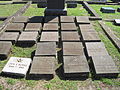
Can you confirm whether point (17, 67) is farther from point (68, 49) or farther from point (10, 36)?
point (10, 36)

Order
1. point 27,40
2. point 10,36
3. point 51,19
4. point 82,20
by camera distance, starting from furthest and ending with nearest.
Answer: point 51,19, point 82,20, point 10,36, point 27,40

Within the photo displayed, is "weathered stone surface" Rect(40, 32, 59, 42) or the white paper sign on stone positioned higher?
"weathered stone surface" Rect(40, 32, 59, 42)

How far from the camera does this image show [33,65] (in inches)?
242

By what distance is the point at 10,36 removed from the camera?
27.5 feet

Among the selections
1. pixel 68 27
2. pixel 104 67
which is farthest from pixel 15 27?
pixel 104 67

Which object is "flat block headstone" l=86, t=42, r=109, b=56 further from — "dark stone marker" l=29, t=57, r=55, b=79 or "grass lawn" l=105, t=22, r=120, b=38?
"grass lawn" l=105, t=22, r=120, b=38

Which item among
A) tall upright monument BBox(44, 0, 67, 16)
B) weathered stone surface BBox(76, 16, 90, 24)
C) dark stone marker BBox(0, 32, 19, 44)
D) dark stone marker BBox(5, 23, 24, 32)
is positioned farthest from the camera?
tall upright monument BBox(44, 0, 67, 16)

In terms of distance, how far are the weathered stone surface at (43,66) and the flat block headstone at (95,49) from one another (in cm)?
174

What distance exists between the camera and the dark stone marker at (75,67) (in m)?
5.80

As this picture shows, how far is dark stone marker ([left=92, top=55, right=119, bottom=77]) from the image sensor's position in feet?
19.1

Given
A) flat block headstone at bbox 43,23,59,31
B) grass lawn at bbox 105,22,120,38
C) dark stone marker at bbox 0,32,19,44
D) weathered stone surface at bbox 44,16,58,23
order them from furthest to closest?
weathered stone surface at bbox 44,16,58,23 → grass lawn at bbox 105,22,120,38 → flat block headstone at bbox 43,23,59,31 → dark stone marker at bbox 0,32,19,44

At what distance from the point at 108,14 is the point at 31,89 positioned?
1023 centimetres

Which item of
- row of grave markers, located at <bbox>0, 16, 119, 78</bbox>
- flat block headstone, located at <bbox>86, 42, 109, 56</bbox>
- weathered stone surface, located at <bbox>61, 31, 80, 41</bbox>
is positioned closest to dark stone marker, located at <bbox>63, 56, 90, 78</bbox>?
row of grave markers, located at <bbox>0, 16, 119, 78</bbox>

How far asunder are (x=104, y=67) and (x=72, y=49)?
1.71 m
